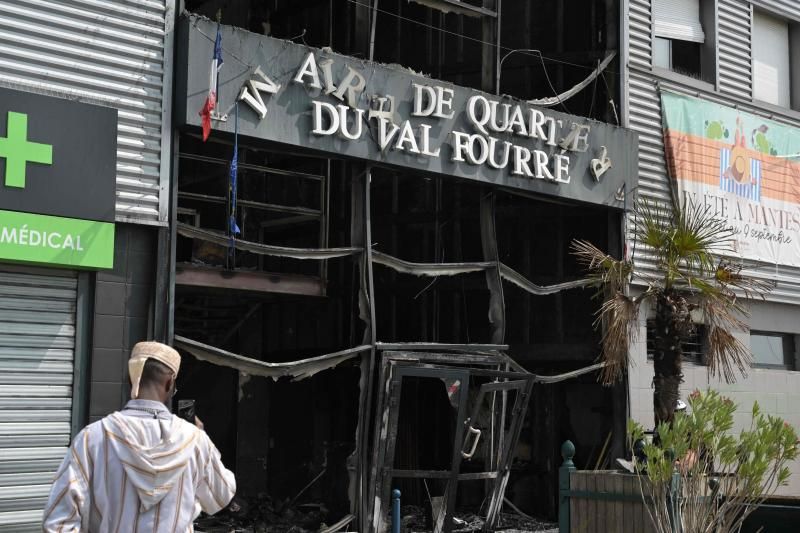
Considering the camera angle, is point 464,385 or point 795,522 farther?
point 464,385

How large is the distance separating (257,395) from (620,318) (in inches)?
295

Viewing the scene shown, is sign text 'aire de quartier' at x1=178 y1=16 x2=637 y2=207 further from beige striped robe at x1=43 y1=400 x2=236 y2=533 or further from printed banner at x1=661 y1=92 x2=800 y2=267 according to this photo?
beige striped robe at x1=43 y1=400 x2=236 y2=533

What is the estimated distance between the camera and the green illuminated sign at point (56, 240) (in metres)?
10.2

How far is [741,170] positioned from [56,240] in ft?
38.3

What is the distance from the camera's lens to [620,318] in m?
13.4

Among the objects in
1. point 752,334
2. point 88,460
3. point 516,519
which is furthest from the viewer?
point 752,334

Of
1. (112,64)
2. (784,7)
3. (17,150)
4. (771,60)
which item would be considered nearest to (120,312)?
(17,150)

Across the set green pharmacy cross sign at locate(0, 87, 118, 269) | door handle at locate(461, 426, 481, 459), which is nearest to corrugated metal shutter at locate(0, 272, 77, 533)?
green pharmacy cross sign at locate(0, 87, 118, 269)

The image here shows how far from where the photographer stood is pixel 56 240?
1055cm

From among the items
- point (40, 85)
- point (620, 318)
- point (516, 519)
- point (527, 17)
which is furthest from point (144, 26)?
point (516, 519)

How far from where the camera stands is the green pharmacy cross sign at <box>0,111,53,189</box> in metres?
10.3

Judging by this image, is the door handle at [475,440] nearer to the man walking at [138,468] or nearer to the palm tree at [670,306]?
the palm tree at [670,306]

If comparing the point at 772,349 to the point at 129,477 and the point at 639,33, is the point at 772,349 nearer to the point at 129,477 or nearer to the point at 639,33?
the point at 639,33

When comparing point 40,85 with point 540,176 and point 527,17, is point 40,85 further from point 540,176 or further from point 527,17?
point 527,17
